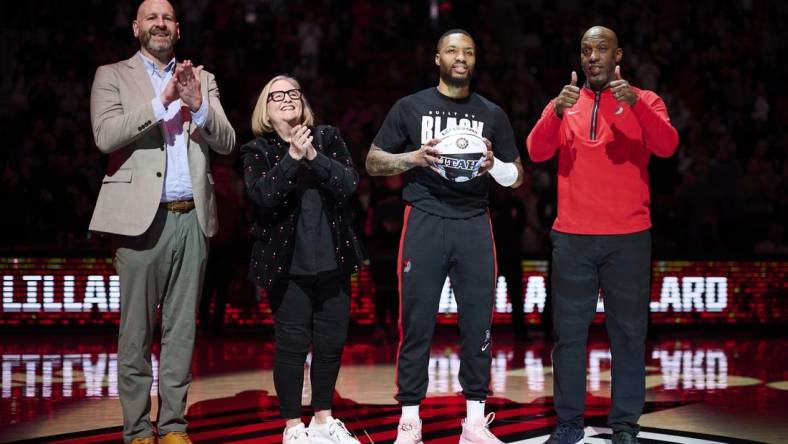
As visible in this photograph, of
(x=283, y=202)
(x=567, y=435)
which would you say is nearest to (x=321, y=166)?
(x=283, y=202)

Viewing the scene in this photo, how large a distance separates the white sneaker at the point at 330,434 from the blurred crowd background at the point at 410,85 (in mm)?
4309

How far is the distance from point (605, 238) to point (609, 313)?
0.38 m

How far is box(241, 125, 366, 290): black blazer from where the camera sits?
5.80 m

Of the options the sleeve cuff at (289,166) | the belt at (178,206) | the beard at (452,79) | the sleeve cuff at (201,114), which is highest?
the beard at (452,79)

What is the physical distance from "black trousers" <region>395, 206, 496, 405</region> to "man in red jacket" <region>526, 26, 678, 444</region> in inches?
15.1

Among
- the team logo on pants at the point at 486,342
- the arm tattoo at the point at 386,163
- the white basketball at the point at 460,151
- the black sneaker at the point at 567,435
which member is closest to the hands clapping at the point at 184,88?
the arm tattoo at the point at 386,163

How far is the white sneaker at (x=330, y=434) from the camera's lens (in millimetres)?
5855

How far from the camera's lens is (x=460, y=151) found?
5.72m

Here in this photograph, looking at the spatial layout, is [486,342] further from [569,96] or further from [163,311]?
[163,311]

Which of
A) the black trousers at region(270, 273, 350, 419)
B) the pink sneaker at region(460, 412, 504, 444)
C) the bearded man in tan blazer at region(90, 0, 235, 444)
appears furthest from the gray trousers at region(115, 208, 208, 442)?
the pink sneaker at region(460, 412, 504, 444)

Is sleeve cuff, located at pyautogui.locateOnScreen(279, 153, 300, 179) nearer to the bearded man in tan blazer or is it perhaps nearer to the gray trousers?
the bearded man in tan blazer

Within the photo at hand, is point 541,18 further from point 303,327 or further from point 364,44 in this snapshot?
point 303,327

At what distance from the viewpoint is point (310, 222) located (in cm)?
594

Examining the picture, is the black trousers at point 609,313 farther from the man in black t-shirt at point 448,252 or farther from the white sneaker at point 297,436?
the white sneaker at point 297,436
